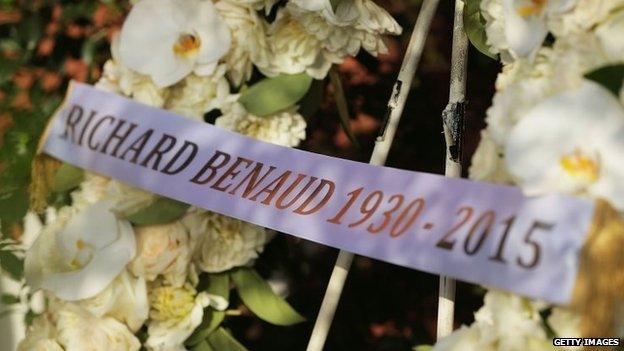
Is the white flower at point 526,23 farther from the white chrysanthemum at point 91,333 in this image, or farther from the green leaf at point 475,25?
the white chrysanthemum at point 91,333

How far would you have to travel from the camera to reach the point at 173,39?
1.20 metres

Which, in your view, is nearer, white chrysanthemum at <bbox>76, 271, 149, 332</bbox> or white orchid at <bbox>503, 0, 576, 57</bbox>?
white orchid at <bbox>503, 0, 576, 57</bbox>

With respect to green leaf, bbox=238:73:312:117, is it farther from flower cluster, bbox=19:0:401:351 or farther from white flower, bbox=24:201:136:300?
white flower, bbox=24:201:136:300

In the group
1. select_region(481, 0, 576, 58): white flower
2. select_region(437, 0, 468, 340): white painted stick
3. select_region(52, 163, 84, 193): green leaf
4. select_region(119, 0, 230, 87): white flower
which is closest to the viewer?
select_region(481, 0, 576, 58): white flower

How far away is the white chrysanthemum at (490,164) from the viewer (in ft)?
2.99

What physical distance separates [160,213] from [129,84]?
0.67 ft

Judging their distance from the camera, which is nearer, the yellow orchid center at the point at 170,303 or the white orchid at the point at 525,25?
the white orchid at the point at 525,25

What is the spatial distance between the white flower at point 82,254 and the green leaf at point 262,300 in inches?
7.2

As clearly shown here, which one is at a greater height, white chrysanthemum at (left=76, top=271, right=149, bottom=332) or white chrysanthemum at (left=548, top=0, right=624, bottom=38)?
white chrysanthemum at (left=548, top=0, right=624, bottom=38)

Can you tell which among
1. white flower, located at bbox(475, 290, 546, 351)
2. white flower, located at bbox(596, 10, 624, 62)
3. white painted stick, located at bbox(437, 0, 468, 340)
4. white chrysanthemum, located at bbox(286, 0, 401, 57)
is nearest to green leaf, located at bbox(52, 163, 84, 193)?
white chrysanthemum, located at bbox(286, 0, 401, 57)

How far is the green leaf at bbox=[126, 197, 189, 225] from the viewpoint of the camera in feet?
3.86

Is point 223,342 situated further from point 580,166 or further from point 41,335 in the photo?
point 580,166

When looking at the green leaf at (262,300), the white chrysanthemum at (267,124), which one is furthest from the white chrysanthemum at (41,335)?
the white chrysanthemum at (267,124)

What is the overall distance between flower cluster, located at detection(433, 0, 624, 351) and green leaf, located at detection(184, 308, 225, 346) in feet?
1.39
